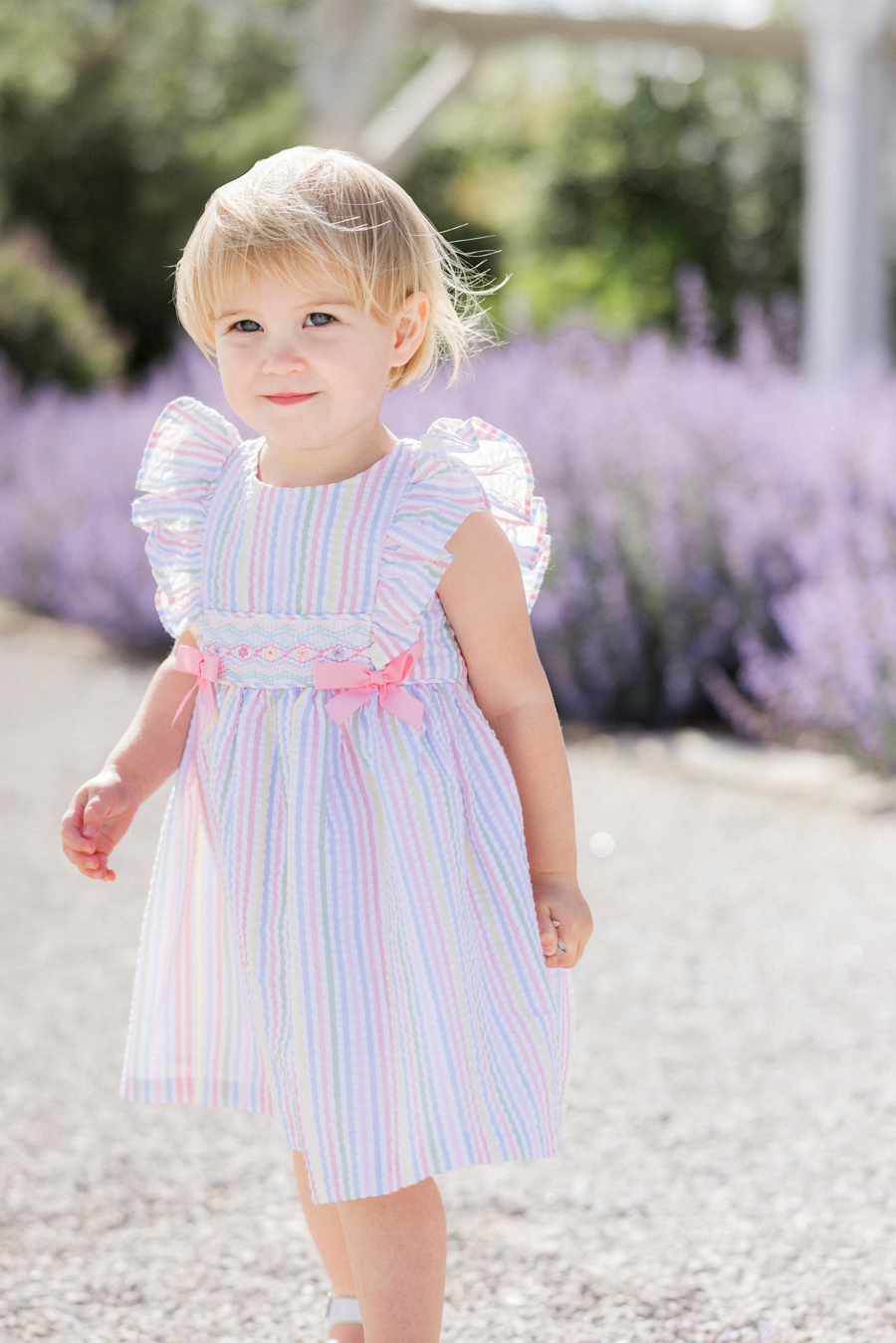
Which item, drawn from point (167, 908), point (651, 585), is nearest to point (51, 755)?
point (651, 585)

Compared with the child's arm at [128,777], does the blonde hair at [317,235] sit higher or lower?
higher

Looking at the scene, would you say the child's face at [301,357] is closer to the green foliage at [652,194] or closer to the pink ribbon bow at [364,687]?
the pink ribbon bow at [364,687]

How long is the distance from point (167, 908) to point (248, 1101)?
0.21 metres

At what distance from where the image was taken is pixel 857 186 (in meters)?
7.95

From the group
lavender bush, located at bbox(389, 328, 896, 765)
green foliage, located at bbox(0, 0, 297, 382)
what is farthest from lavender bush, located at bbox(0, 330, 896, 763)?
green foliage, located at bbox(0, 0, 297, 382)

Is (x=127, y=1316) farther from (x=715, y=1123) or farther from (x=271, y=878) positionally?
(x=715, y=1123)

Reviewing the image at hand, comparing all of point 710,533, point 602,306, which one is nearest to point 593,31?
point 710,533

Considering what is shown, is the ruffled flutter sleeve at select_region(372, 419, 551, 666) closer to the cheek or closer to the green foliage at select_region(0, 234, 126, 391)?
the cheek

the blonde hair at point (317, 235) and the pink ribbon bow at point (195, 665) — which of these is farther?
the pink ribbon bow at point (195, 665)

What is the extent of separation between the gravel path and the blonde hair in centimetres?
112

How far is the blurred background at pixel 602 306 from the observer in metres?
4.47

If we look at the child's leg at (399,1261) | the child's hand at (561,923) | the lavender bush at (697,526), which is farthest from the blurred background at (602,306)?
the child's leg at (399,1261)

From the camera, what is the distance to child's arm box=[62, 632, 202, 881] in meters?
1.42

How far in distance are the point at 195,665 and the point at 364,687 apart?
0.64 feet
